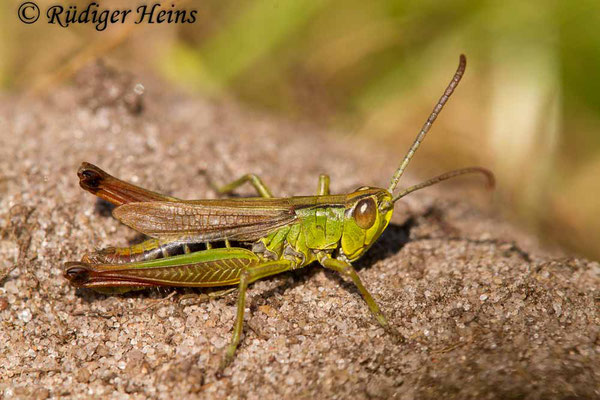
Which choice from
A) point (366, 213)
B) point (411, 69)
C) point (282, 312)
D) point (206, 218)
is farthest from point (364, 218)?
point (411, 69)

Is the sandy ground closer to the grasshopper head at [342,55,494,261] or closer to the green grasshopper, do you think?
the green grasshopper

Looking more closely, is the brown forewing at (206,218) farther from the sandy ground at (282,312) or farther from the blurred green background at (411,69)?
the blurred green background at (411,69)

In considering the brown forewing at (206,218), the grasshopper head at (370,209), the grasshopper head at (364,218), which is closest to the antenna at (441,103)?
the grasshopper head at (370,209)

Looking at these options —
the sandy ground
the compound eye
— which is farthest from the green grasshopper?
the sandy ground

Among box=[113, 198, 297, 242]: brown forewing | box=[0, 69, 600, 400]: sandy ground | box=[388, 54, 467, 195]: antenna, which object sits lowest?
box=[0, 69, 600, 400]: sandy ground

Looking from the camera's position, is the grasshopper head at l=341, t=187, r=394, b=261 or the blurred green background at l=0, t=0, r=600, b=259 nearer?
the grasshopper head at l=341, t=187, r=394, b=261

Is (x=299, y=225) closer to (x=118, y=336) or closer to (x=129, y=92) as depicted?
(x=118, y=336)

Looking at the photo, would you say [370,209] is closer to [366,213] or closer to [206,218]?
[366,213]
